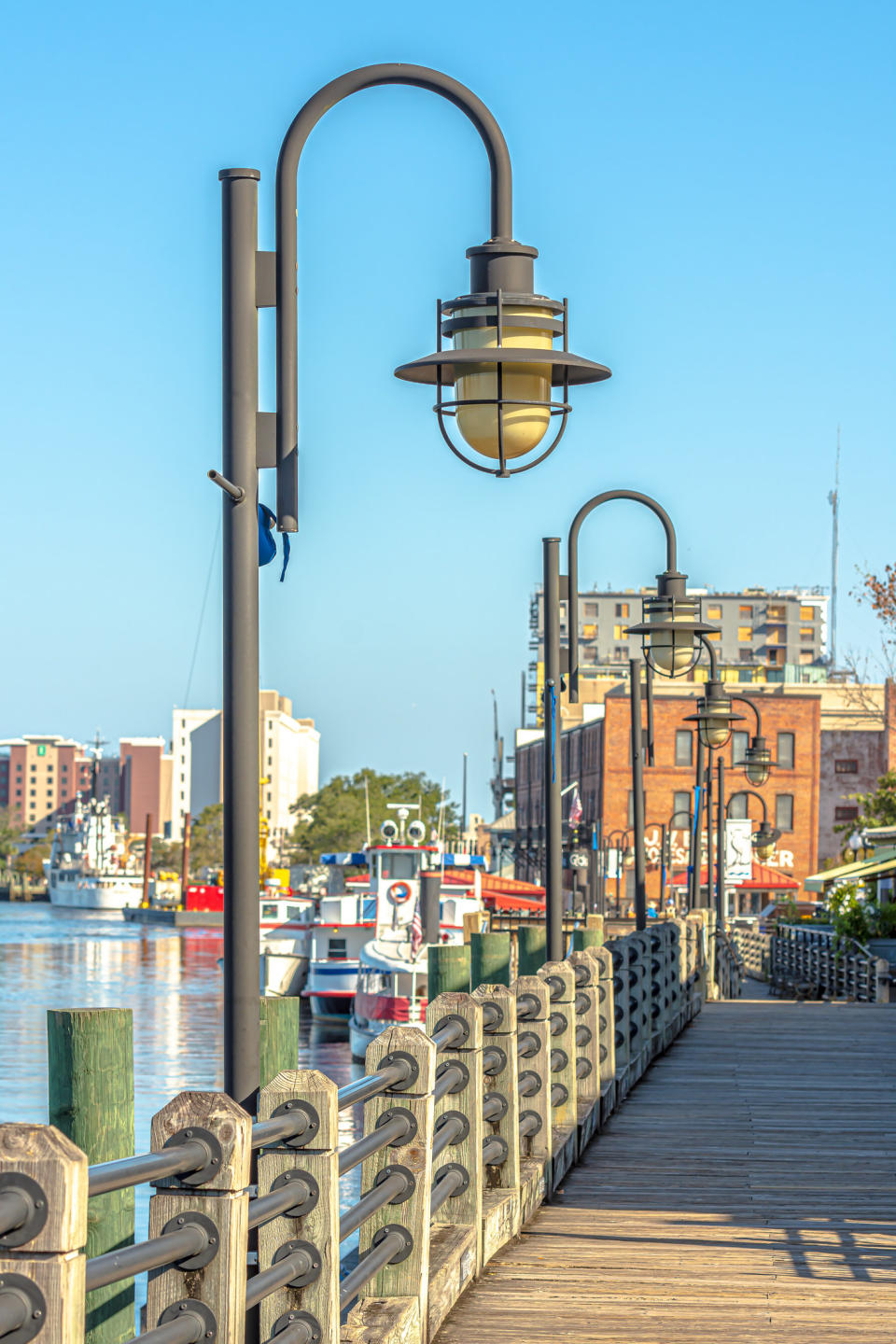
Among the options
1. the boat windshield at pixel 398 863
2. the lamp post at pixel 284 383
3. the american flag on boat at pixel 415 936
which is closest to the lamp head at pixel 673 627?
the lamp post at pixel 284 383

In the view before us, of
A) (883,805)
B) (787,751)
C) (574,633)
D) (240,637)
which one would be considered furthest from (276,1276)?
(787,751)

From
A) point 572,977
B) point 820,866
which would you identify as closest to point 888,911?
point 572,977

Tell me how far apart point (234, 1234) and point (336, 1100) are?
0.98 meters

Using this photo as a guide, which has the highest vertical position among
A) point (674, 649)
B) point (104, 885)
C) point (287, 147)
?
point (287, 147)

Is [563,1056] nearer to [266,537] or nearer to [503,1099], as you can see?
[503,1099]

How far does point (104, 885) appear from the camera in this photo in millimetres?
197500

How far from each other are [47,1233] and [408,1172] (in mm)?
3222

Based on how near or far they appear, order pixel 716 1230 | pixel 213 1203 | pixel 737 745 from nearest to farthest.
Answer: pixel 213 1203 < pixel 716 1230 < pixel 737 745

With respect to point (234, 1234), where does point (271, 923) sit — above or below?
below

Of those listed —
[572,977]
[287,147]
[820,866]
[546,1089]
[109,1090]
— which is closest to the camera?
[109,1090]

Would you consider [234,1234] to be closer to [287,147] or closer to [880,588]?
[287,147]

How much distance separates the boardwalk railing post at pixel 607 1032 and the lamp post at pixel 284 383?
686 centimetres

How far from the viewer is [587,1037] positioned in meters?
12.2

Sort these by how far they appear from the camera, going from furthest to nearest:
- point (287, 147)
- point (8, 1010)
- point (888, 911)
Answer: point (8, 1010) < point (888, 911) < point (287, 147)
